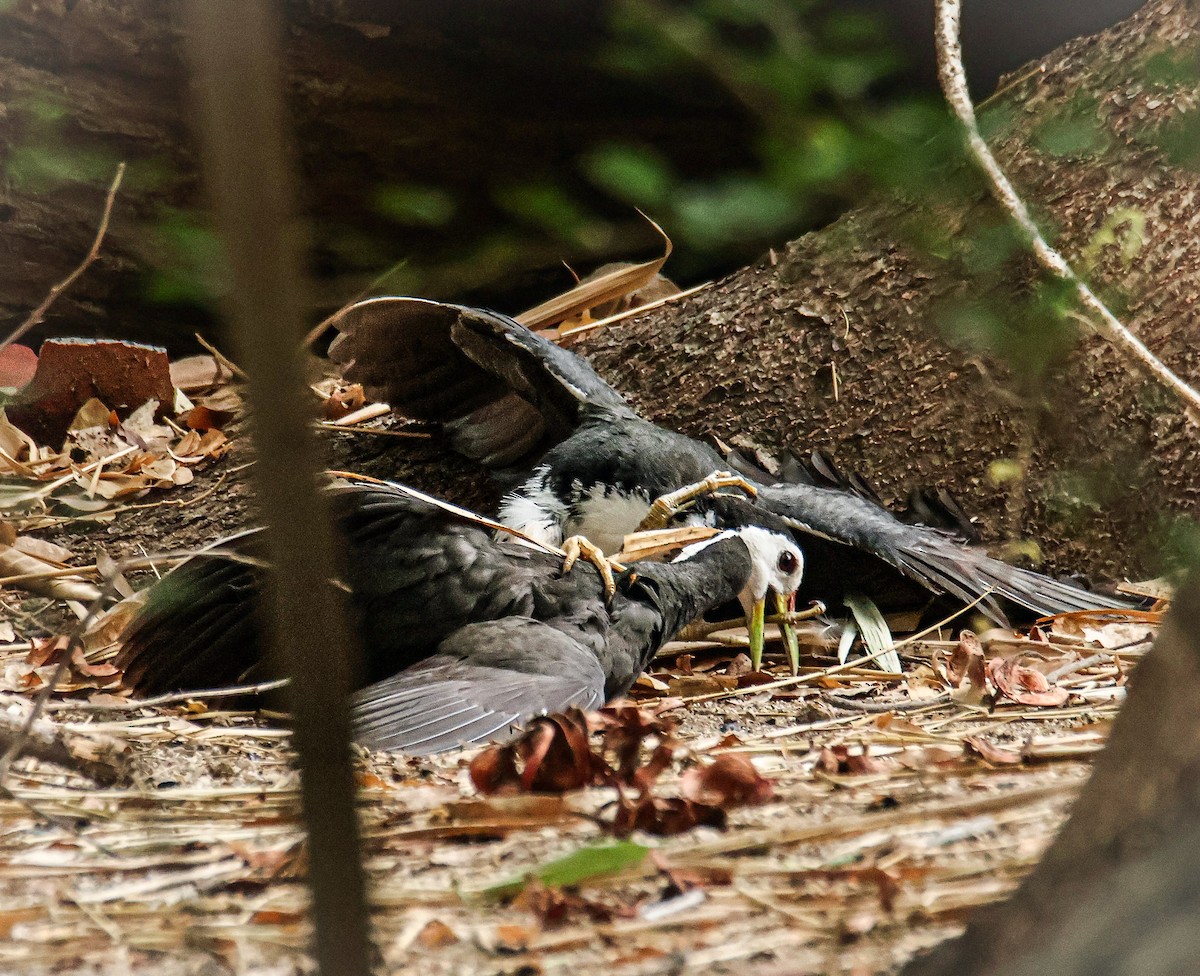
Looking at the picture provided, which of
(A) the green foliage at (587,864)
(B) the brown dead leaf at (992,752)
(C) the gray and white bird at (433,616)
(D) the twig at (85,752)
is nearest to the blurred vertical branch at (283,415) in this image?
(A) the green foliage at (587,864)

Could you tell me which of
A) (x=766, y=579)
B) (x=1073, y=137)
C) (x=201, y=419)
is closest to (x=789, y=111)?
(x=1073, y=137)

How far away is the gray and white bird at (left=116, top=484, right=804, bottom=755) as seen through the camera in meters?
2.34

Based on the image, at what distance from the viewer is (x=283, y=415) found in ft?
2.05

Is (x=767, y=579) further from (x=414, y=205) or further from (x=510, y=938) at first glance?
(x=414, y=205)

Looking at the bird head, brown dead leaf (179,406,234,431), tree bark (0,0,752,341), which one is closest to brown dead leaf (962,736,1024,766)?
the bird head

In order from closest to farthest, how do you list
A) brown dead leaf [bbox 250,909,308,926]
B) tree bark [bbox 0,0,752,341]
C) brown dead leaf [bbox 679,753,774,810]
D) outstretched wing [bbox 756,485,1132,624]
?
1. brown dead leaf [bbox 250,909,308,926]
2. brown dead leaf [bbox 679,753,774,810]
3. outstretched wing [bbox 756,485,1132,624]
4. tree bark [bbox 0,0,752,341]

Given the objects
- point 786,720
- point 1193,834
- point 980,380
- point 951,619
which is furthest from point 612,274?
point 1193,834

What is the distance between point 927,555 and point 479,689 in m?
1.50

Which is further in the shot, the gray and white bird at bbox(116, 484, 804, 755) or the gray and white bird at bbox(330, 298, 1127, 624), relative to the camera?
the gray and white bird at bbox(330, 298, 1127, 624)

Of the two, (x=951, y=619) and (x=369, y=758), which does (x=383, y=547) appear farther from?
(x=951, y=619)

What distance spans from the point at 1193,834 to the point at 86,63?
3.73 meters

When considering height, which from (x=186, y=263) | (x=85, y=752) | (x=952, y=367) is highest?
(x=952, y=367)

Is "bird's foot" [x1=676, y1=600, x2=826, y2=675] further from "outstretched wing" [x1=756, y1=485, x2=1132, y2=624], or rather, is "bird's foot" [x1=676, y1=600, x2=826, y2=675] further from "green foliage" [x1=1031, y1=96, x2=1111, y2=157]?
"green foliage" [x1=1031, y1=96, x2=1111, y2=157]

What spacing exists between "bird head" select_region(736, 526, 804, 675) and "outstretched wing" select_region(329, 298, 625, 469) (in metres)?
0.63
